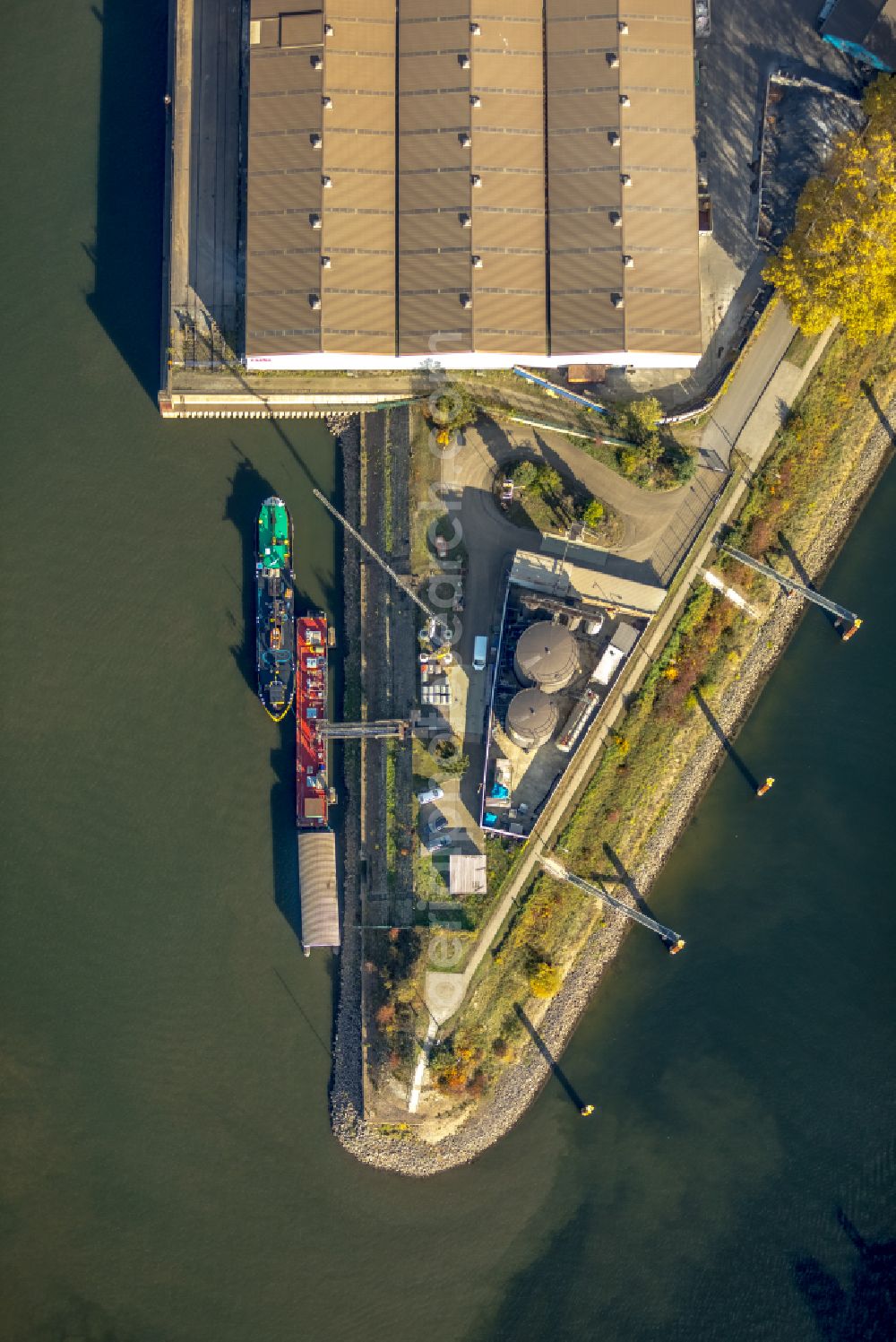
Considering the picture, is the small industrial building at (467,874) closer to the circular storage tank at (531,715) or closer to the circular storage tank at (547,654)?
the circular storage tank at (531,715)

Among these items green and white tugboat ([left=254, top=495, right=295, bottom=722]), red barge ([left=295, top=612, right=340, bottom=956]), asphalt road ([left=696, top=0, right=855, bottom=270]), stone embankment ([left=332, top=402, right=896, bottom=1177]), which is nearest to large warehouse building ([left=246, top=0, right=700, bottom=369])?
asphalt road ([left=696, top=0, right=855, bottom=270])

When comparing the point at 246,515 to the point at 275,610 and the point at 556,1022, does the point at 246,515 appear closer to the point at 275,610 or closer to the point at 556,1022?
the point at 275,610

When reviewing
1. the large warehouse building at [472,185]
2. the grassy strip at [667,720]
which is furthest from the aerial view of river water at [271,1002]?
the large warehouse building at [472,185]

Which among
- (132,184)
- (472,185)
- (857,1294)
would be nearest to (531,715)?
(472,185)

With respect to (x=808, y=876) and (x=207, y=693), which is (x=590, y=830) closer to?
(x=808, y=876)

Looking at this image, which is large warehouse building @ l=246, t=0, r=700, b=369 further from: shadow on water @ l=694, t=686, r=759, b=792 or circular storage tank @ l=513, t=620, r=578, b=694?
shadow on water @ l=694, t=686, r=759, b=792

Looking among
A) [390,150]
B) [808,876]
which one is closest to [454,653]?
[808,876]
